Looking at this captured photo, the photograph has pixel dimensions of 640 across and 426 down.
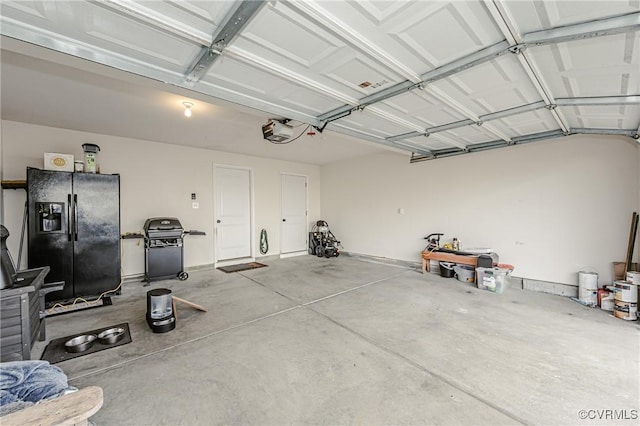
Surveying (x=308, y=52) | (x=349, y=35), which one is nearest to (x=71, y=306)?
(x=308, y=52)

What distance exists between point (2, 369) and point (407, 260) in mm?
5731

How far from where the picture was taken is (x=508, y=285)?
425 centimetres

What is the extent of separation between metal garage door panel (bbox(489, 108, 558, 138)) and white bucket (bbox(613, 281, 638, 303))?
6.94 ft

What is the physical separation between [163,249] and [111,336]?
228 cm

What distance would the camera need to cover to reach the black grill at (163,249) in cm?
450

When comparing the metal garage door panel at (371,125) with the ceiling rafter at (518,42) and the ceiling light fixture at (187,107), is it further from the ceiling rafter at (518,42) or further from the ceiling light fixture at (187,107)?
the ceiling light fixture at (187,107)

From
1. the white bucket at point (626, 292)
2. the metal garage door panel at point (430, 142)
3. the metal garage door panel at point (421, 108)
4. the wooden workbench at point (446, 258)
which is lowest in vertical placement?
the white bucket at point (626, 292)

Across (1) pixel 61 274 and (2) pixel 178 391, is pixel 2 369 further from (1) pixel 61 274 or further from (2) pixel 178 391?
(1) pixel 61 274

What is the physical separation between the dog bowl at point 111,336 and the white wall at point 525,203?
511 cm

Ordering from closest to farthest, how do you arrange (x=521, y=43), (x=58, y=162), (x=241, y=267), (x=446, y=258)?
(x=521, y=43) < (x=58, y=162) < (x=446, y=258) < (x=241, y=267)

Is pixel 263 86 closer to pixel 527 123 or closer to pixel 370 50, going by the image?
pixel 370 50

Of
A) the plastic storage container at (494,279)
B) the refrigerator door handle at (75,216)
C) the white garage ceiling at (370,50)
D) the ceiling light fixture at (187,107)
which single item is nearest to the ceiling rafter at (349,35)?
the white garage ceiling at (370,50)

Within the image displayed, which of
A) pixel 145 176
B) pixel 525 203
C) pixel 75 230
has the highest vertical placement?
pixel 145 176

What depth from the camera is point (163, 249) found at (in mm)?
4629
